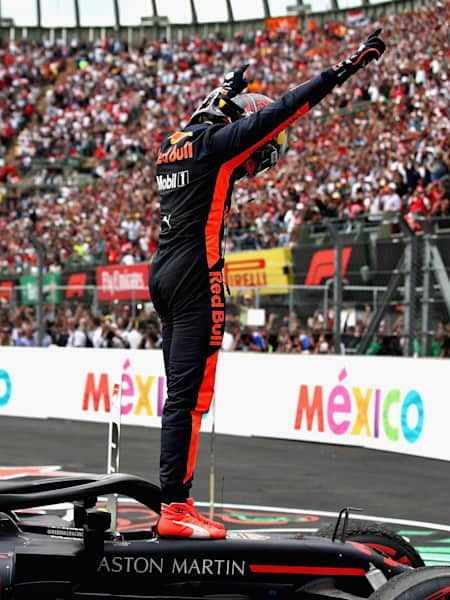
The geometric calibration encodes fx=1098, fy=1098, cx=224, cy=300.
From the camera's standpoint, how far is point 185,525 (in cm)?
438

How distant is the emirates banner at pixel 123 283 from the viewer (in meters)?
16.4

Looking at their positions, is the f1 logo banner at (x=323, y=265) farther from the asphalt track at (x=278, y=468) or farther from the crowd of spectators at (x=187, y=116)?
the crowd of spectators at (x=187, y=116)

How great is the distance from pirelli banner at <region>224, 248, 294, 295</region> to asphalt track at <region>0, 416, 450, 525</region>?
2.42 m

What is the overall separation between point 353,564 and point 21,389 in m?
12.6

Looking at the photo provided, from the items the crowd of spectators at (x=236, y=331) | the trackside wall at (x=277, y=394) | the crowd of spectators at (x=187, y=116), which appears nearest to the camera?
the trackside wall at (x=277, y=394)

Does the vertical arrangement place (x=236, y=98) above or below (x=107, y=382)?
above

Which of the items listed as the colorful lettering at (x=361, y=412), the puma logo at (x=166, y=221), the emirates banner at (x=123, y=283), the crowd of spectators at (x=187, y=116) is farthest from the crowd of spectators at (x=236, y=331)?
the puma logo at (x=166, y=221)

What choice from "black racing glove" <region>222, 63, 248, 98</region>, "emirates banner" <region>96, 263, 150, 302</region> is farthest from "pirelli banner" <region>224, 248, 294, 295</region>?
"black racing glove" <region>222, 63, 248, 98</region>

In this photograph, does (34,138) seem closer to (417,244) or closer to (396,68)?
(396,68)

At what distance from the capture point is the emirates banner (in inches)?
645

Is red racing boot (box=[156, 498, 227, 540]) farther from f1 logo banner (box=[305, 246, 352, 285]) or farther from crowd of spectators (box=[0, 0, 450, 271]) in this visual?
f1 logo banner (box=[305, 246, 352, 285])

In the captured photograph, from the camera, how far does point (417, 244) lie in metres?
12.5

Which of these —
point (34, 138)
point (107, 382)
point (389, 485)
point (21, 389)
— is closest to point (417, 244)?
point (389, 485)

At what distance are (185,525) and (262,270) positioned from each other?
38.3 ft
